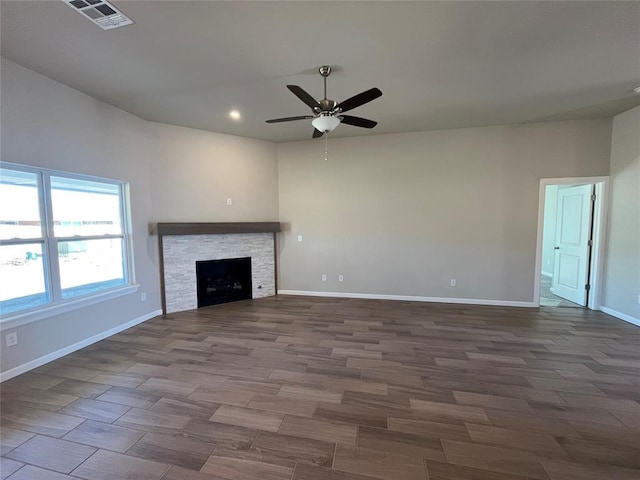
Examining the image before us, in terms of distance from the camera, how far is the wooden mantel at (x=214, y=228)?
438cm

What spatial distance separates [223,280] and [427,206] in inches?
157

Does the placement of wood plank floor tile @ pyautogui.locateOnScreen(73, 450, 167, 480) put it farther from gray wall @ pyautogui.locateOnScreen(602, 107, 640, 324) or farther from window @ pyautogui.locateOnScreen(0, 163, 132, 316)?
gray wall @ pyautogui.locateOnScreen(602, 107, 640, 324)

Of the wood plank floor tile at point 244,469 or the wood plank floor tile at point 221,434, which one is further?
the wood plank floor tile at point 221,434

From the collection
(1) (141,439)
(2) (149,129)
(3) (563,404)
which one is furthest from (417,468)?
(2) (149,129)

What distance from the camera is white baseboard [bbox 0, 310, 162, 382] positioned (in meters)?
A: 2.64

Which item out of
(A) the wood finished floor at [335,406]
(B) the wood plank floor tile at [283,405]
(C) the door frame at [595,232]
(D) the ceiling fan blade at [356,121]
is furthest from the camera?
(C) the door frame at [595,232]

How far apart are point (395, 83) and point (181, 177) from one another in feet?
11.6

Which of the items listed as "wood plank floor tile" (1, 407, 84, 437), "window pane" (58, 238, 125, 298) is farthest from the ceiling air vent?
"wood plank floor tile" (1, 407, 84, 437)

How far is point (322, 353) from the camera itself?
3088mm

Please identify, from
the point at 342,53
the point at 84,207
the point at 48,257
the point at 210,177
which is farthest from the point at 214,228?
the point at 342,53

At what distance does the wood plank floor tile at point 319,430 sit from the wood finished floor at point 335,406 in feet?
0.03

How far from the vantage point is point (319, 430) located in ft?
6.38

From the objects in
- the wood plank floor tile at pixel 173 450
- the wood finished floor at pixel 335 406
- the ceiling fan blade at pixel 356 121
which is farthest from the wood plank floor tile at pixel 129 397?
the ceiling fan blade at pixel 356 121

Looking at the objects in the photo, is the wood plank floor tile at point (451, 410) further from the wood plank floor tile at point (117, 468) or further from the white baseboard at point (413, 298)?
the white baseboard at point (413, 298)
